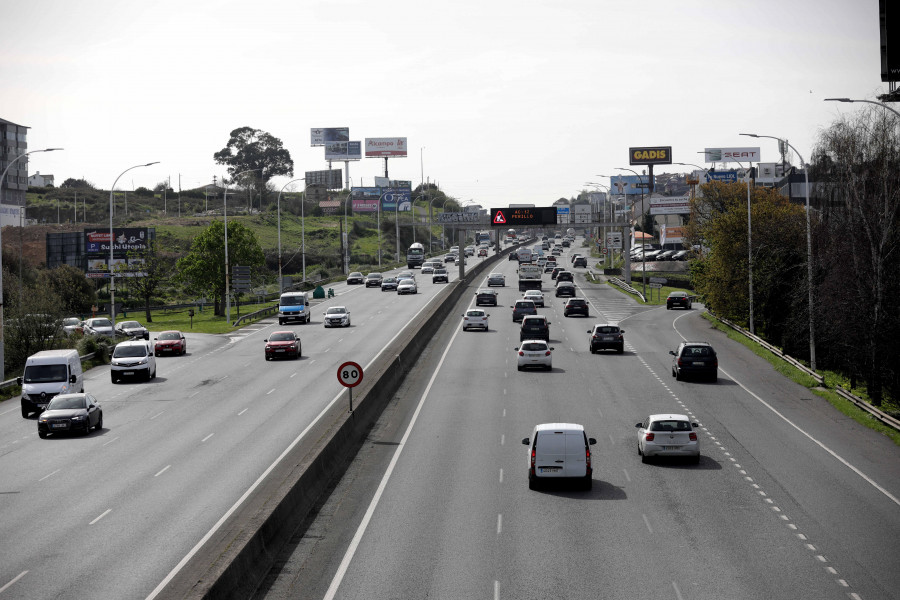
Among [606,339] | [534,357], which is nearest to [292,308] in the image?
[606,339]

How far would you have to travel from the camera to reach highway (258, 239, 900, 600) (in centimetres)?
1709

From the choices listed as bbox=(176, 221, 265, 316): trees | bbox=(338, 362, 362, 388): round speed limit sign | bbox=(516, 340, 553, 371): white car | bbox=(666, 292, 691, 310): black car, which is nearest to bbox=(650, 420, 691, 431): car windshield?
bbox=(338, 362, 362, 388): round speed limit sign

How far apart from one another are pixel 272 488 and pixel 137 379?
25.5 metres

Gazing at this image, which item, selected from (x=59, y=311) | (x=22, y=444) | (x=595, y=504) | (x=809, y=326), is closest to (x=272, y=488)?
(x=595, y=504)

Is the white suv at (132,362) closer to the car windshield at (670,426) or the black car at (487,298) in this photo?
the car windshield at (670,426)

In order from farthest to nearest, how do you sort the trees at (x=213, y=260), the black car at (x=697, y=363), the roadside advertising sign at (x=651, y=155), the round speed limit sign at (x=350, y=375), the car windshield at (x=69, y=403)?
the roadside advertising sign at (x=651, y=155) < the trees at (x=213, y=260) < the black car at (x=697, y=363) < the car windshield at (x=69, y=403) < the round speed limit sign at (x=350, y=375)

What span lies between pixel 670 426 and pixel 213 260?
64.2 metres

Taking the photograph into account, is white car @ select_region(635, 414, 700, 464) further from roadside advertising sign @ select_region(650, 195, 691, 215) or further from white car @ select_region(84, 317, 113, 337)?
roadside advertising sign @ select_region(650, 195, 691, 215)

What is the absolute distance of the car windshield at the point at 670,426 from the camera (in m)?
27.3

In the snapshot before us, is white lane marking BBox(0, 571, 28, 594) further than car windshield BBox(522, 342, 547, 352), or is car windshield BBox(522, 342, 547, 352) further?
car windshield BBox(522, 342, 547, 352)

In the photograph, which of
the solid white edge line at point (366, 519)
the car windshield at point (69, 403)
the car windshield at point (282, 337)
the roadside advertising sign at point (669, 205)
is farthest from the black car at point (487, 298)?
the roadside advertising sign at point (669, 205)

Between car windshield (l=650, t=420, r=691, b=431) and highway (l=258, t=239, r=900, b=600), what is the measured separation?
99 cm

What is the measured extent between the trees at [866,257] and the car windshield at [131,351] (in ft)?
96.3

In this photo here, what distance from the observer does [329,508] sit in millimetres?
22734
